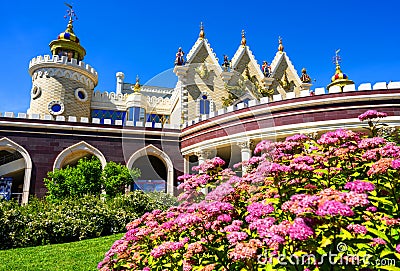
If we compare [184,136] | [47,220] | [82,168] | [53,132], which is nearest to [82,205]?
[47,220]

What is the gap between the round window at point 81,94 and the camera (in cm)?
2839

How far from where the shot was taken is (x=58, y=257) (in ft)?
33.1

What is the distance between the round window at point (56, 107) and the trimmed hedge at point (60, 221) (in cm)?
1296

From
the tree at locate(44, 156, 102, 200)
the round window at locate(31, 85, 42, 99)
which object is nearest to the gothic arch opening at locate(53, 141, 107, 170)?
the tree at locate(44, 156, 102, 200)

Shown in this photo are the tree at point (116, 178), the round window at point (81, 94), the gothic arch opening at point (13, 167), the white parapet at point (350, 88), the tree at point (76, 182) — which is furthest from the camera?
the round window at point (81, 94)

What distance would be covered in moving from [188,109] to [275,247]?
2544 cm

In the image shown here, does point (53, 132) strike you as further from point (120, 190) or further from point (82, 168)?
point (120, 190)

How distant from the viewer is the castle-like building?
59.5 feet

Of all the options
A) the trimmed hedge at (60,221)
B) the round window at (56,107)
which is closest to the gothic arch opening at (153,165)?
the trimmed hedge at (60,221)

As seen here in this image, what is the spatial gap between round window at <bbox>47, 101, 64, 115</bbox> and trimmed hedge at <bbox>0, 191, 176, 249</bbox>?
13.0 m

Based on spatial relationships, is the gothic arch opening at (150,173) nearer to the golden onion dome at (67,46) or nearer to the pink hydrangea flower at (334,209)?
the golden onion dome at (67,46)

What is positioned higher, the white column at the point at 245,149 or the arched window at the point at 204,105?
the arched window at the point at 204,105

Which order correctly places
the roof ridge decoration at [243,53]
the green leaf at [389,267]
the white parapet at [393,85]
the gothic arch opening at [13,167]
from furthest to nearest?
the roof ridge decoration at [243,53] < the gothic arch opening at [13,167] < the white parapet at [393,85] < the green leaf at [389,267]

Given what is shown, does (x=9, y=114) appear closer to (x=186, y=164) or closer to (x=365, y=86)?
(x=186, y=164)
